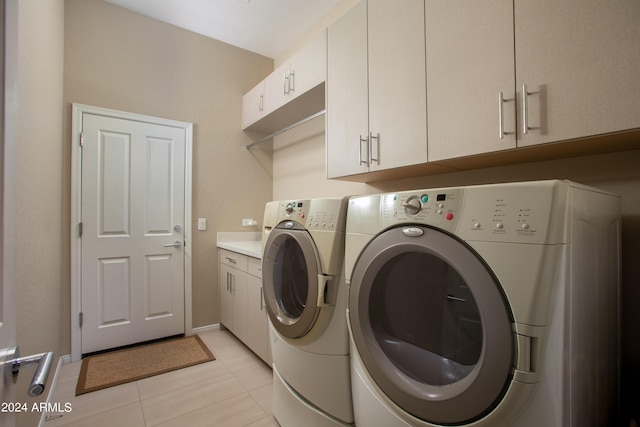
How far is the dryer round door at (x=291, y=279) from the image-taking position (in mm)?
1321

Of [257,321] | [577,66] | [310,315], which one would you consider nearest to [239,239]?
[257,321]

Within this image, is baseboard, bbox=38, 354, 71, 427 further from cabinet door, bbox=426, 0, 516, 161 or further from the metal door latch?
cabinet door, bbox=426, 0, 516, 161

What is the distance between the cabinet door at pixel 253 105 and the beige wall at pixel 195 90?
92mm

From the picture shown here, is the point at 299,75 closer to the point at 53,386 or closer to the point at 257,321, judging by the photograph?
the point at 257,321

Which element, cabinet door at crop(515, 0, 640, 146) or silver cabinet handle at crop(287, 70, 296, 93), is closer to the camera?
cabinet door at crop(515, 0, 640, 146)

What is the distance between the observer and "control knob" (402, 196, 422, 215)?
35.8 inches

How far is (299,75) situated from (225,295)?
205 centimetres

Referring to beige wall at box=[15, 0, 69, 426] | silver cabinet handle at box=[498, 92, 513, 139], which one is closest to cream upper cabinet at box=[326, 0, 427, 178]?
silver cabinet handle at box=[498, 92, 513, 139]

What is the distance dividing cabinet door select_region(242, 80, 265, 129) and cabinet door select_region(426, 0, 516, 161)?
5.78ft

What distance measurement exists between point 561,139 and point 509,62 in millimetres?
337

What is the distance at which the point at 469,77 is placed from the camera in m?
1.16

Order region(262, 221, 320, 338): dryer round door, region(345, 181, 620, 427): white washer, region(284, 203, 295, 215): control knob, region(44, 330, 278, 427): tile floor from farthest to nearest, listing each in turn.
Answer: region(44, 330, 278, 427): tile floor, region(284, 203, 295, 215): control knob, region(262, 221, 320, 338): dryer round door, region(345, 181, 620, 427): white washer

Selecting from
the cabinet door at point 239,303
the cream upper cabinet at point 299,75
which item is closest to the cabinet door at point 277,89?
the cream upper cabinet at point 299,75

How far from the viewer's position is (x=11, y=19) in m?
0.56
